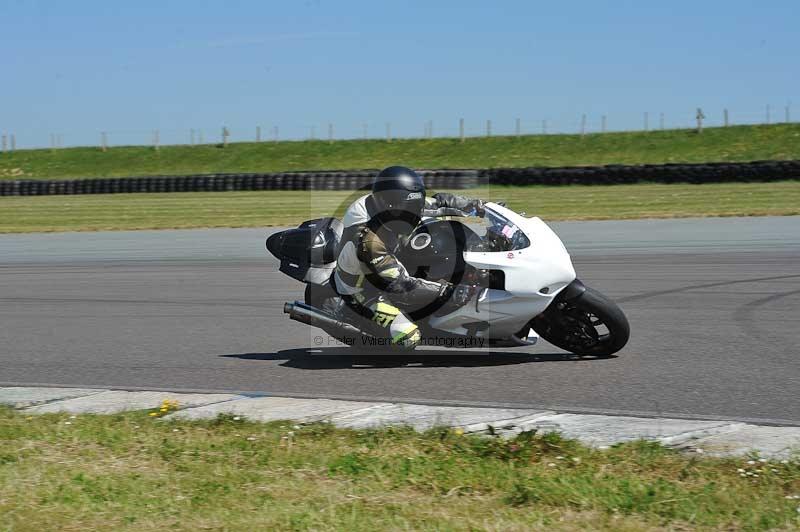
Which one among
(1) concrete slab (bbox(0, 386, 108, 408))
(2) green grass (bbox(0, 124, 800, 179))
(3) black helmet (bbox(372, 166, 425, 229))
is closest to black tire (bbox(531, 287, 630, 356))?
(3) black helmet (bbox(372, 166, 425, 229))

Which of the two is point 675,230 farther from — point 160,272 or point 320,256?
point 320,256

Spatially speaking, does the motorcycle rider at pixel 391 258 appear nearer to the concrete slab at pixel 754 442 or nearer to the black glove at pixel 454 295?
the black glove at pixel 454 295

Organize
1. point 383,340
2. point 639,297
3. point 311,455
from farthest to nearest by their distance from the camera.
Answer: point 639,297 → point 383,340 → point 311,455

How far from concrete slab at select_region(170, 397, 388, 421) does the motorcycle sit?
4.26ft

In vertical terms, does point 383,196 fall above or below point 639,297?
above

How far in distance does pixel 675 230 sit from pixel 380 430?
14.2m

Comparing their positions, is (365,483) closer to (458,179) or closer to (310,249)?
(310,249)

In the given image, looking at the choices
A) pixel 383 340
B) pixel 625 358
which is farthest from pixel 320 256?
pixel 625 358

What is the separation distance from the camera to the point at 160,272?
14.5m

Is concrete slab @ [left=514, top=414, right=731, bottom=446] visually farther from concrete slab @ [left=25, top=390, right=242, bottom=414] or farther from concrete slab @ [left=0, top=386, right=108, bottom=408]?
concrete slab @ [left=0, top=386, right=108, bottom=408]

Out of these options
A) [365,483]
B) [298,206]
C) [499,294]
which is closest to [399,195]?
[499,294]

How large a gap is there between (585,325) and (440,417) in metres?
2.26

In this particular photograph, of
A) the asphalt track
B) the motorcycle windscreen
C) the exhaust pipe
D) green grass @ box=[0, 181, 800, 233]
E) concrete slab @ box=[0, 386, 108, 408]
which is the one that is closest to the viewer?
concrete slab @ box=[0, 386, 108, 408]

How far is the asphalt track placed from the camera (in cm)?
679
